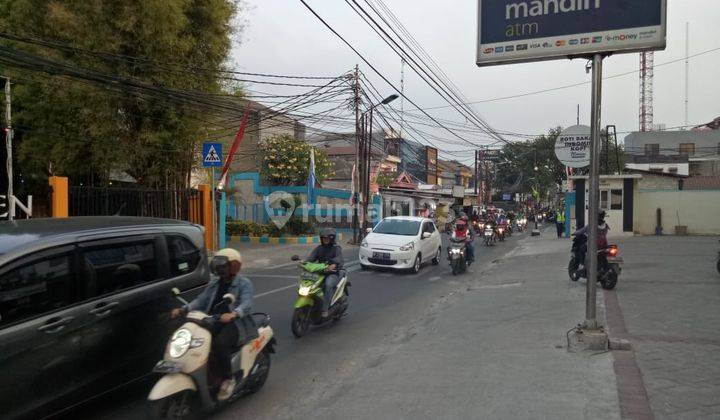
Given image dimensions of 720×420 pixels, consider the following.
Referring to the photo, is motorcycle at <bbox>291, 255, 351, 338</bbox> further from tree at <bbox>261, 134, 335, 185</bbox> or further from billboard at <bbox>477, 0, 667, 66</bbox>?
tree at <bbox>261, 134, 335, 185</bbox>

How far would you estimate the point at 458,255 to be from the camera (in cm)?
1525

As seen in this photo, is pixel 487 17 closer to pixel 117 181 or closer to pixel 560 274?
pixel 560 274

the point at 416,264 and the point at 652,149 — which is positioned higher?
the point at 652,149

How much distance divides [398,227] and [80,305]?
12337 mm

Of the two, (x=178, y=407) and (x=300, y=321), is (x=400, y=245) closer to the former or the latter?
(x=300, y=321)

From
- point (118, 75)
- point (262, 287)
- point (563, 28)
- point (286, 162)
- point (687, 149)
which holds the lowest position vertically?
point (262, 287)

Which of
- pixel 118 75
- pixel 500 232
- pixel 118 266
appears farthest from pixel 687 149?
pixel 118 266

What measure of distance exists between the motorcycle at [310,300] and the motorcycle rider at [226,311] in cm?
261

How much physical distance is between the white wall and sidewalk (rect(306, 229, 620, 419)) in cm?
2064

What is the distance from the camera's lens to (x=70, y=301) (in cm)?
437

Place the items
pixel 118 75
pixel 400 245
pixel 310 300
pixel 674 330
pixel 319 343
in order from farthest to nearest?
pixel 118 75
pixel 400 245
pixel 310 300
pixel 319 343
pixel 674 330

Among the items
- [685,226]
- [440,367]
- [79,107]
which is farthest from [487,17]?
[685,226]

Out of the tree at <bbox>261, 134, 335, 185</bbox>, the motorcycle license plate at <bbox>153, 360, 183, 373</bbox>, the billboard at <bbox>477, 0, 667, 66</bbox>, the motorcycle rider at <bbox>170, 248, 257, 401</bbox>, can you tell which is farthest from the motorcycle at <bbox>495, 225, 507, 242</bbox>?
the motorcycle license plate at <bbox>153, 360, 183, 373</bbox>

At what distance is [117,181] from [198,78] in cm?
539
